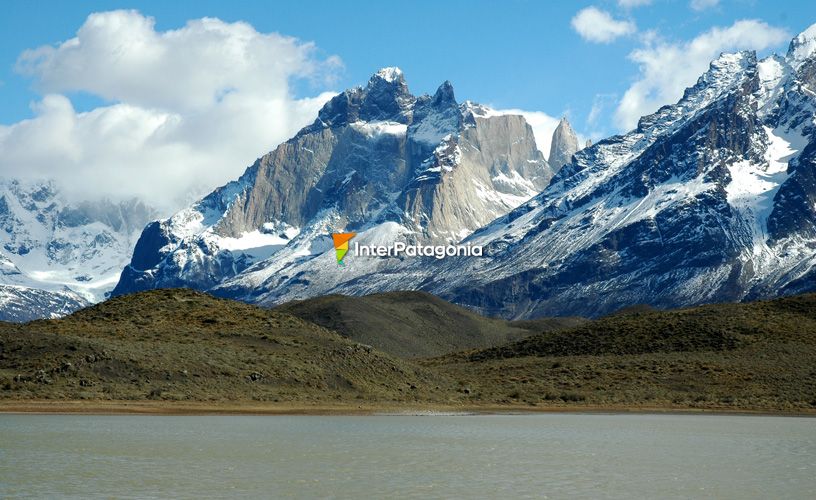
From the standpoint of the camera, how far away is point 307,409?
10381 centimetres

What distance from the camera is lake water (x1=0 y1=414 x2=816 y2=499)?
164ft

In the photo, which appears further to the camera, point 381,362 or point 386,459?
point 381,362

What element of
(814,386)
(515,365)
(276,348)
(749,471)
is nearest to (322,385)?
(276,348)

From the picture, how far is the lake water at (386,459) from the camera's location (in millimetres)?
49969

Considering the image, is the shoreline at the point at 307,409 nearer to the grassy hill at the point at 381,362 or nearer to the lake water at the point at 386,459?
the grassy hill at the point at 381,362

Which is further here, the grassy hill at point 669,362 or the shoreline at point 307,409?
the grassy hill at point 669,362

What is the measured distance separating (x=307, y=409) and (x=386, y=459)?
43.4 m

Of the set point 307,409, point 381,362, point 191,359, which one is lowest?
point 307,409

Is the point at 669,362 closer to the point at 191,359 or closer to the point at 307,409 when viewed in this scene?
the point at 307,409

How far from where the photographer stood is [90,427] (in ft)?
250

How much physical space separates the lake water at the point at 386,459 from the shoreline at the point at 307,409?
5.05 m

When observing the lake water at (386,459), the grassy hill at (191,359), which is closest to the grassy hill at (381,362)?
the grassy hill at (191,359)

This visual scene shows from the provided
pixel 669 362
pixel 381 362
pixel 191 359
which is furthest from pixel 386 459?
pixel 669 362

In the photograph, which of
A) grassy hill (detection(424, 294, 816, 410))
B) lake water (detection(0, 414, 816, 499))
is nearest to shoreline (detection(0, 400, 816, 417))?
lake water (detection(0, 414, 816, 499))
